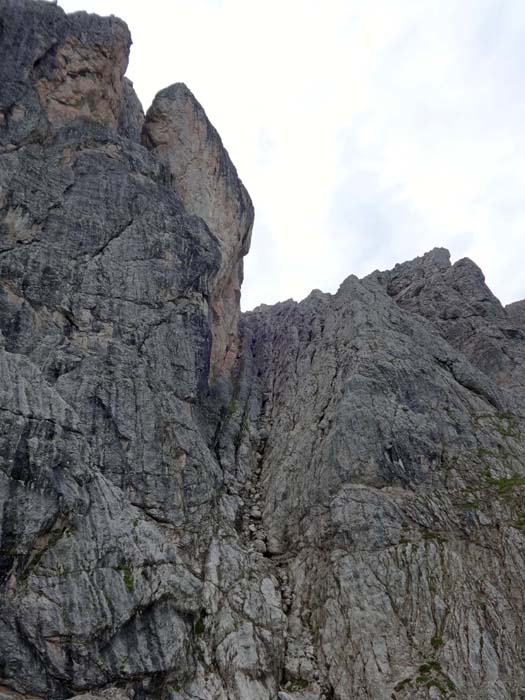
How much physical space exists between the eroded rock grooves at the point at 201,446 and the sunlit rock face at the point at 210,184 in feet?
0.76

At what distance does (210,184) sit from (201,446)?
25.4m

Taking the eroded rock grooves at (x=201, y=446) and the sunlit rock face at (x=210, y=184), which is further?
the sunlit rock face at (x=210, y=184)

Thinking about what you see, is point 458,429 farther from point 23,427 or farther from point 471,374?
point 23,427

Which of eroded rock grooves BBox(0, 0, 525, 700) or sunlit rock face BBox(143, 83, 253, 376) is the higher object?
sunlit rock face BBox(143, 83, 253, 376)

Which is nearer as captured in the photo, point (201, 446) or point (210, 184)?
point (201, 446)

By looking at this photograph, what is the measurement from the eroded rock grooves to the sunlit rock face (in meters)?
0.23

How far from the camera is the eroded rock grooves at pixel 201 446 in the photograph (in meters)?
26.1

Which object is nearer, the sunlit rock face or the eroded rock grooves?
the eroded rock grooves

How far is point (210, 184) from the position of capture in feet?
168

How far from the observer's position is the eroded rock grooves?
2609cm

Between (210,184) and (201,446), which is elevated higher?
(210,184)

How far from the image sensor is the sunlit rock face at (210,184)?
4953cm

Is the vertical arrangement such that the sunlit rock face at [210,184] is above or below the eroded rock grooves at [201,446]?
above

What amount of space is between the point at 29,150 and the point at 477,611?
41.3 meters
